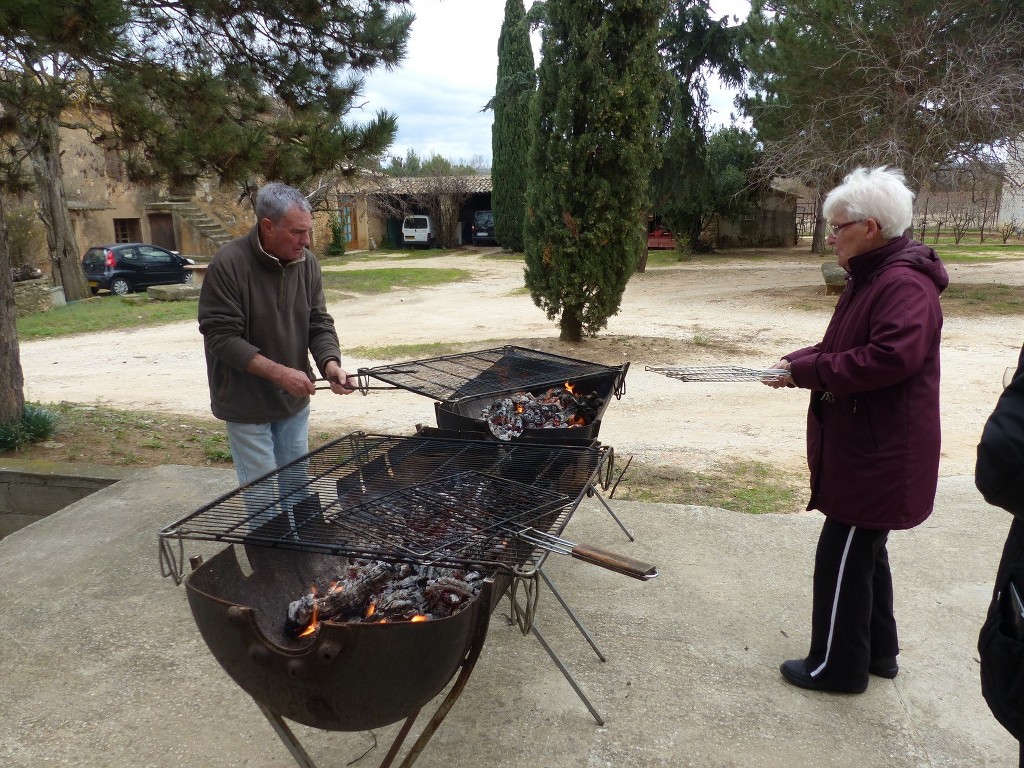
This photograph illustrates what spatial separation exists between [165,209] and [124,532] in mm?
23449

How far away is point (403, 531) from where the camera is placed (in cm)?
240

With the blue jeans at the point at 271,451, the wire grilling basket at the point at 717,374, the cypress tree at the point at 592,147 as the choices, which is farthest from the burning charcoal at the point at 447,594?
the cypress tree at the point at 592,147

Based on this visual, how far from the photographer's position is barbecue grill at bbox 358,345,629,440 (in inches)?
147

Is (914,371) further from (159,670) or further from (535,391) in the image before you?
(159,670)

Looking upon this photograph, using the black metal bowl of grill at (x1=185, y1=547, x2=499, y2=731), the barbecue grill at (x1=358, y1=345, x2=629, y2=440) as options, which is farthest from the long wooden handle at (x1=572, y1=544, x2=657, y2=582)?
the barbecue grill at (x1=358, y1=345, x2=629, y2=440)

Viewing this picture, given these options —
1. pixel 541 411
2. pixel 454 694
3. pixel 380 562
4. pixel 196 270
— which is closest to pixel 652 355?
pixel 541 411

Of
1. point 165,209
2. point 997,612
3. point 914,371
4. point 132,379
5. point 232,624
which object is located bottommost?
point 132,379

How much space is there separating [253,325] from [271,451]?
0.57 meters

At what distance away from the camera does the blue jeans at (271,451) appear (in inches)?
112

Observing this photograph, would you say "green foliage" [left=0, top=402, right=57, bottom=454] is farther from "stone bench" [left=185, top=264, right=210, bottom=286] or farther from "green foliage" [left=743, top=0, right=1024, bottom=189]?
"stone bench" [left=185, top=264, right=210, bottom=286]

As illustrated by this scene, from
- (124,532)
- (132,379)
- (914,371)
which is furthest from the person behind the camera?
(132,379)

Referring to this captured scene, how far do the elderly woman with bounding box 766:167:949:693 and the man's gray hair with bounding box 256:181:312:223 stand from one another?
2.01 meters

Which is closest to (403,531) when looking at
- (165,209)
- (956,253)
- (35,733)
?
(35,733)

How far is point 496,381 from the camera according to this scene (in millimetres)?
4246
